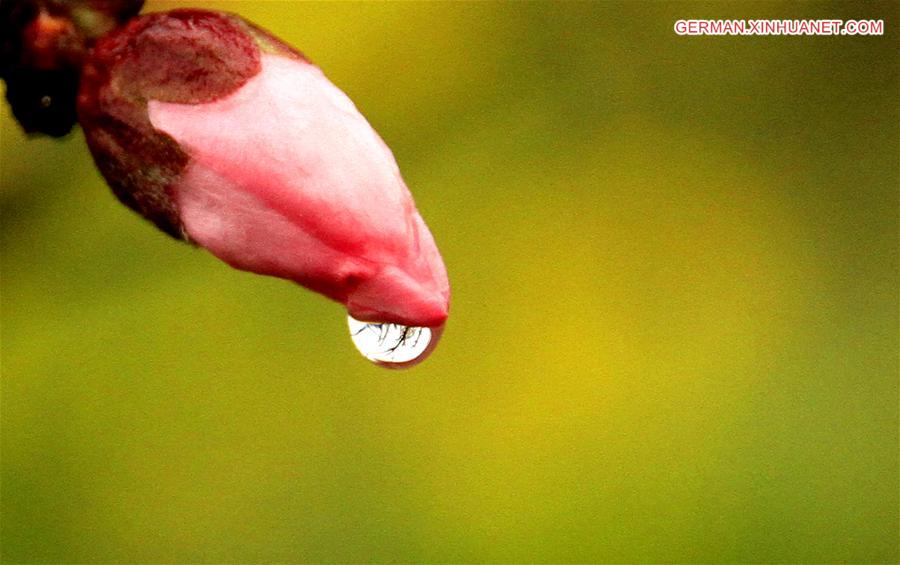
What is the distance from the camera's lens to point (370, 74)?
29.1 inches

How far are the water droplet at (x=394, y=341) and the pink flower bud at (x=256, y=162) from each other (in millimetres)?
13

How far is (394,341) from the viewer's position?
1.43 ft

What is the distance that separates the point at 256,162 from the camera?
409mm

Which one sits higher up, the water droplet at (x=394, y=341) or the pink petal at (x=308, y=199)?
the pink petal at (x=308, y=199)

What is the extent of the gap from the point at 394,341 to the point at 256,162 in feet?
0.25

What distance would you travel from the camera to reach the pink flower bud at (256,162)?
405mm

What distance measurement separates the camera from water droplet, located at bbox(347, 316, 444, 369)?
1.38 feet

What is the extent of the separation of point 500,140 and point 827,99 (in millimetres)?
222

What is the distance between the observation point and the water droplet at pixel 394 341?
422 millimetres

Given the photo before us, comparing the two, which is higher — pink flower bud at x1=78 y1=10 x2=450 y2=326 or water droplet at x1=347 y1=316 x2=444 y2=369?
pink flower bud at x1=78 y1=10 x2=450 y2=326

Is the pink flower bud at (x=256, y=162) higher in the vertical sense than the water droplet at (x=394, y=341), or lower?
higher

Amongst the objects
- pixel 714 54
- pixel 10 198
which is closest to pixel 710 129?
pixel 714 54

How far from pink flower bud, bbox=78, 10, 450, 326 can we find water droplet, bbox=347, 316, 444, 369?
0.04 feet

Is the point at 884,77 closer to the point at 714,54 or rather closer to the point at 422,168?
the point at 714,54
